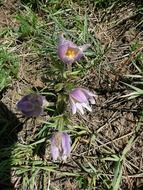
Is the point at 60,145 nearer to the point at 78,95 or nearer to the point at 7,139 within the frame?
the point at 78,95

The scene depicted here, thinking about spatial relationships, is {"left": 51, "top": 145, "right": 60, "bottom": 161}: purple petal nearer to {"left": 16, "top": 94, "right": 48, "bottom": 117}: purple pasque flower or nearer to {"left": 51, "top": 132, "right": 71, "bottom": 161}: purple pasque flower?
{"left": 51, "top": 132, "right": 71, "bottom": 161}: purple pasque flower

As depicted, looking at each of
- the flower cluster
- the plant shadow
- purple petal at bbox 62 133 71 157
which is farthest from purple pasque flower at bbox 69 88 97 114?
the plant shadow

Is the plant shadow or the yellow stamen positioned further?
the plant shadow

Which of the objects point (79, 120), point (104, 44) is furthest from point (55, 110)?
point (104, 44)

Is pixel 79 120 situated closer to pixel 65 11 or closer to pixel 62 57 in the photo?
pixel 62 57

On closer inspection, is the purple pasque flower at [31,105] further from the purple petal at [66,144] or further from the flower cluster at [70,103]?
the purple petal at [66,144]

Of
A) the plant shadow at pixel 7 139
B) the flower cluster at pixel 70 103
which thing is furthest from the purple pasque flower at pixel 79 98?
the plant shadow at pixel 7 139

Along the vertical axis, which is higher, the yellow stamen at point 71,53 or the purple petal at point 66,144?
the yellow stamen at point 71,53
